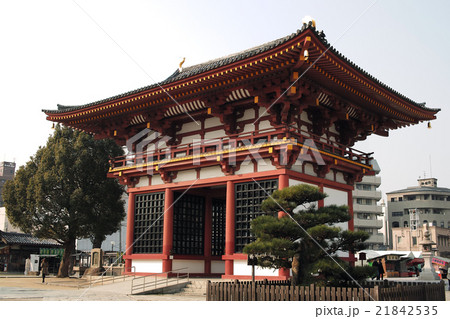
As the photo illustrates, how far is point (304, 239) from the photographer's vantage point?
15.2m

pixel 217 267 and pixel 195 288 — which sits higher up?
pixel 217 267

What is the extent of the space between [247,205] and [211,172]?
289 centimetres

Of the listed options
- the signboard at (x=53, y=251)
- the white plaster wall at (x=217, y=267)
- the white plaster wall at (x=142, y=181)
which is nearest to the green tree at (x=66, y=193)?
the signboard at (x=53, y=251)

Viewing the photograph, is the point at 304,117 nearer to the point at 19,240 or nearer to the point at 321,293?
the point at 321,293

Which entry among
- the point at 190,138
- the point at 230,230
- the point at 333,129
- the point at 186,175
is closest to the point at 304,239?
the point at 230,230

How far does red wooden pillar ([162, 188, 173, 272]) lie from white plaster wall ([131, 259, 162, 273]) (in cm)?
56

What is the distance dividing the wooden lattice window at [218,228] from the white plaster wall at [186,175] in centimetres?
380

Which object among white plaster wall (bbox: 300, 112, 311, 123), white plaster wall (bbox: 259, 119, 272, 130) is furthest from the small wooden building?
white plaster wall (bbox: 300, 112, 311, 123)

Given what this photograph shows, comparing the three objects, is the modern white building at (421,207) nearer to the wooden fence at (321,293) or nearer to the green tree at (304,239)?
the wooden fence at (321,293)

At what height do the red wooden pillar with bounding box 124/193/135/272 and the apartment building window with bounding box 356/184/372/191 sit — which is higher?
the apartment building window with bounding box 356/184/372/191

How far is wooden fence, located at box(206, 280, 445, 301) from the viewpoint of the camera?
12.5 m

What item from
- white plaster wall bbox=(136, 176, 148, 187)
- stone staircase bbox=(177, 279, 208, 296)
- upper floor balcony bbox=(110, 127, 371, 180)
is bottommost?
stone staircase bbox=(177, 279, 208, 296)

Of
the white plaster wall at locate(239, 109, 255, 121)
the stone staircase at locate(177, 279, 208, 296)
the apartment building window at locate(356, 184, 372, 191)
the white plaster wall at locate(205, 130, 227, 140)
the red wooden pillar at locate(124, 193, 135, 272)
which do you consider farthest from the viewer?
the apartment building window at locate(356, 184, 372, 191)

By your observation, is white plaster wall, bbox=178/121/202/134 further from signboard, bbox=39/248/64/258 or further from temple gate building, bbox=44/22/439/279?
signboard, bbox=39/248/64/258
